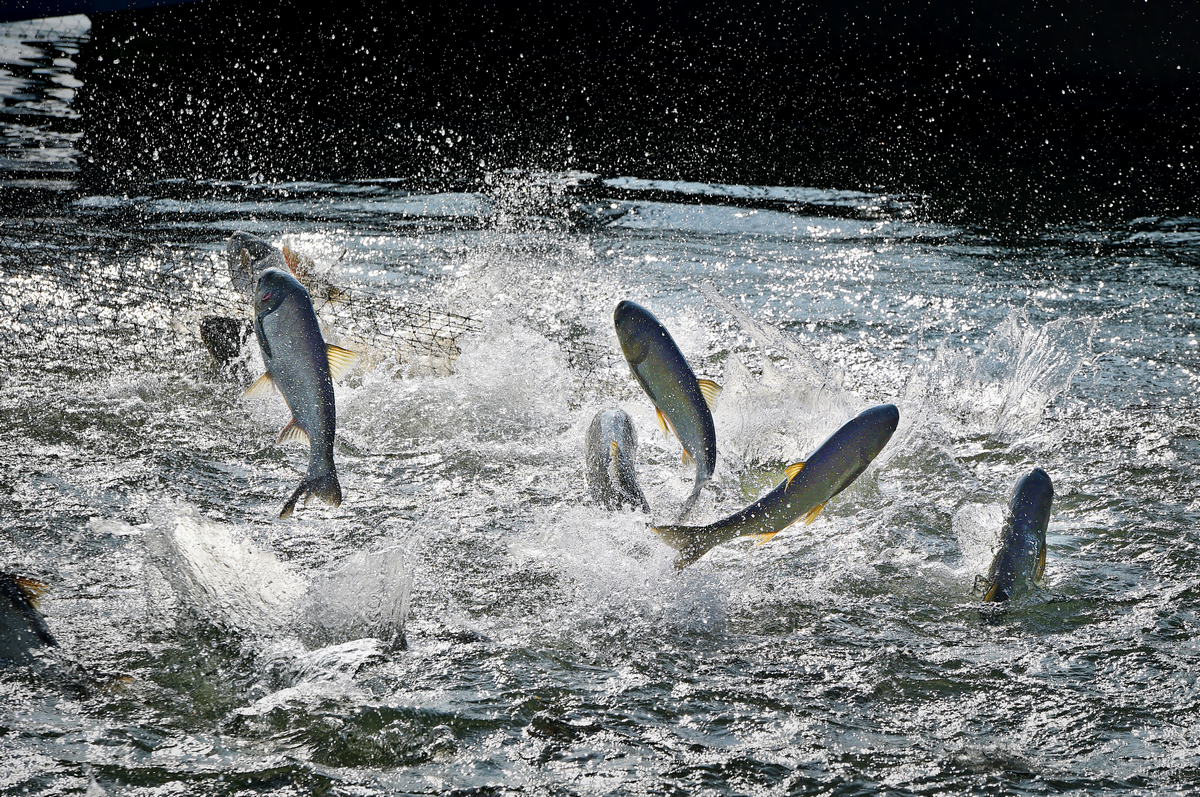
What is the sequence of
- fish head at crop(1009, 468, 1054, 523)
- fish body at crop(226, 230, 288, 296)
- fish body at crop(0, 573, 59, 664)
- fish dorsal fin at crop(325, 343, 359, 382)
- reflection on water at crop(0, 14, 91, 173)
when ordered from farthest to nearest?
reflection on water at crop(0, 14, 91, 173) → fish body at crop(226, 230, 288, 296) → fish dorsal fin at crop(325, 343, 359, 382) → fish head at crop(1009, 468, 1054, 523) → fish body at crop(0, 573, 59, 664)

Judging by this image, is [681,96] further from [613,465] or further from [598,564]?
[598,564]

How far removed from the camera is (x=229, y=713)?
379 cm

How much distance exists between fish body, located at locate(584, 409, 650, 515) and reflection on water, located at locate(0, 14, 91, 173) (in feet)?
31.4

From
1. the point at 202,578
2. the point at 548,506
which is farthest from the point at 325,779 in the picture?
the point at 548,506

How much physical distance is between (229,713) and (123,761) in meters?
0.39

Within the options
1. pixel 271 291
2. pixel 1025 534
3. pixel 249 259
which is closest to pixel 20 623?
pixel 271 291

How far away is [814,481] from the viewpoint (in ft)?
14.2

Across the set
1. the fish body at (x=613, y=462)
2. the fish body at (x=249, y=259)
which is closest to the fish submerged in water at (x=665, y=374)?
the fish body at (x=613, y=462)

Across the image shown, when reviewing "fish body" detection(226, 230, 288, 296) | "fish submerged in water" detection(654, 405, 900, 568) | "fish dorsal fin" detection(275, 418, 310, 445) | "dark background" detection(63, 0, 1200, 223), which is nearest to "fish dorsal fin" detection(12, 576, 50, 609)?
"fish dorsal fin" detection(275, 418, 310, 445)

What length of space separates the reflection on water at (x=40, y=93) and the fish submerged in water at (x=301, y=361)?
9.13m

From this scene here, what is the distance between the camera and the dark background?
13.4 meters

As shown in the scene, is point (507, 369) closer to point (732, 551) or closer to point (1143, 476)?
point (732, 551)

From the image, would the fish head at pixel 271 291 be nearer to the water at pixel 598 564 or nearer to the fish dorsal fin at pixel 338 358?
the fish dorsal fin at pixel 338 358

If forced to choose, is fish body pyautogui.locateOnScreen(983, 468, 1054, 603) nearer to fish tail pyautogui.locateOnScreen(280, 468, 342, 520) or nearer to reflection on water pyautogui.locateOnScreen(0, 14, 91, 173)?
fish tail pyautogui.locateOnScreen(280, 468, 342, 520)
